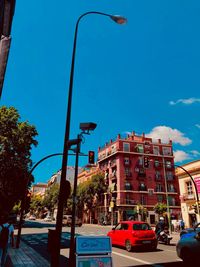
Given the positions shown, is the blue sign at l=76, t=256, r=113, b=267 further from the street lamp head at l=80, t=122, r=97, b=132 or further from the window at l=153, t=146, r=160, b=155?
the window at l=153, t=146, r=160, b=155

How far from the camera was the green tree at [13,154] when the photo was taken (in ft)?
103

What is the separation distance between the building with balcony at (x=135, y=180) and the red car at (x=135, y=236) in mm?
37948

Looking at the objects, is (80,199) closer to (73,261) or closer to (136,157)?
(136,157)

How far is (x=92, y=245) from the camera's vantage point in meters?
5.56

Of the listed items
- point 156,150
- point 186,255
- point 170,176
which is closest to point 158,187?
point 170,176

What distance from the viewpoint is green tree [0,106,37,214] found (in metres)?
31.5

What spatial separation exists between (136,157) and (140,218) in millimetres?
13602

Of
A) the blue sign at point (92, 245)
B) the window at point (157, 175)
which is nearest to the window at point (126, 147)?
the window at point (157, 175)

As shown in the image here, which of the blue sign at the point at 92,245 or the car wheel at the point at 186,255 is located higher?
the blue sign at the point at 92,245

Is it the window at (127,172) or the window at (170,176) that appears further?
the window at (170,176)

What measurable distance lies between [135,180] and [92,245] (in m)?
52.0

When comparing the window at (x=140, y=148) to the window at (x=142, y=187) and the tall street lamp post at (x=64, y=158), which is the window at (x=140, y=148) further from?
the tall street lamp post at (x=64, y=158)

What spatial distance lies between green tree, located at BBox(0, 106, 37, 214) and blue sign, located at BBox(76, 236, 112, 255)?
26.1 meters

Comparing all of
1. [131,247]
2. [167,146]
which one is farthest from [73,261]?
[167,146]
